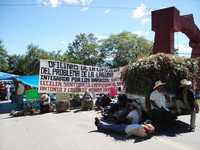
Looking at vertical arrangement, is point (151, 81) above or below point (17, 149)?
above

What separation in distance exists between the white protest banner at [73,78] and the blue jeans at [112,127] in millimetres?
7904

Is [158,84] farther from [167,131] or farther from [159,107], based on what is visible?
[167,131]

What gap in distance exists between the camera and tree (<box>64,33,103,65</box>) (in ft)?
205

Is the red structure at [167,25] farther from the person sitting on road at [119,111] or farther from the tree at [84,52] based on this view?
the tree at [84,52]

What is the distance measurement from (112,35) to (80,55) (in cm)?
713

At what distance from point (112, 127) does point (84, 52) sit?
2115 inches

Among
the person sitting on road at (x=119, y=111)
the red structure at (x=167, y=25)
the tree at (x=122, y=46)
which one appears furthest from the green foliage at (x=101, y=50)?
the person sitting on road at (x=119, y=111)

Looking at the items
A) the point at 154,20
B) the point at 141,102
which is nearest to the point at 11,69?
the point at 154,20

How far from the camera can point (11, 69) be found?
81375mm

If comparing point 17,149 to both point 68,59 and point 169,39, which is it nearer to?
point 169,39

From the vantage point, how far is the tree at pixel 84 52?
62.4m

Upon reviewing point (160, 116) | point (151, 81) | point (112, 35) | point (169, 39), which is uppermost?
point (112, 35)

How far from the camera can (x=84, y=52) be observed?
6391cm

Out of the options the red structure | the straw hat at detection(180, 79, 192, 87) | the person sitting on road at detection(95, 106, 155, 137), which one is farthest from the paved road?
the red structure
